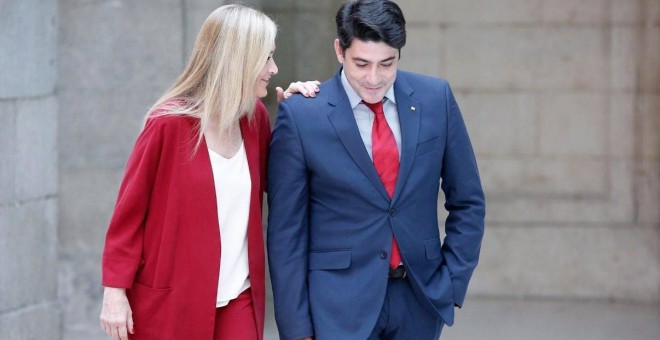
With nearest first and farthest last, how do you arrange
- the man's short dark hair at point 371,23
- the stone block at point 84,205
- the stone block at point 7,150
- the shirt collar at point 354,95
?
the man's short dark hair at point 371,23, the shirt collar at point 354,95, the stone block at point 7,150, the stone block at point 84,205

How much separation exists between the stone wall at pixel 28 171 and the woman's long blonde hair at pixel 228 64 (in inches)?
98.4

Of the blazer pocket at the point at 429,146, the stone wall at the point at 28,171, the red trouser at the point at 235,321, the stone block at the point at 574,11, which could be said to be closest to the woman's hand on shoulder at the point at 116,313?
the red trouser at the point at 235,321

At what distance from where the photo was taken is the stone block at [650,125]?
8.73 meters

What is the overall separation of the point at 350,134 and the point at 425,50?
424 cm

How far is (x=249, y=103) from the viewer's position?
4586 millimetres

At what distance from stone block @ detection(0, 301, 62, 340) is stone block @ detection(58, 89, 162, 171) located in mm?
778

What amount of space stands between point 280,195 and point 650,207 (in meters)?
4.75

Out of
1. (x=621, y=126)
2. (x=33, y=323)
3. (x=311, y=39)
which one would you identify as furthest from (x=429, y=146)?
(x=621, y=126)

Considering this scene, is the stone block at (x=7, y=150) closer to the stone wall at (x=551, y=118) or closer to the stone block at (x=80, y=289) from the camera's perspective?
the stone block at (x=80, y=289)

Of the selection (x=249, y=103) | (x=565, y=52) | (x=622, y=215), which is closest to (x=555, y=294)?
A: (x=622, y=215)

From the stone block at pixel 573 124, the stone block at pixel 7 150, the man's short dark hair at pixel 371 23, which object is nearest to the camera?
the man's short dark hair at pixel 371 23

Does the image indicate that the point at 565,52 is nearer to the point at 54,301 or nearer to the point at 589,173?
the point at 589,173

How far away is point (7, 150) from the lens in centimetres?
684

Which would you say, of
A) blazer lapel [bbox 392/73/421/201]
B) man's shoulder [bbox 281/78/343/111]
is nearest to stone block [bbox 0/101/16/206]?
man's shoulder [bbox 281/78/343/111]
